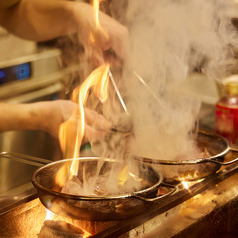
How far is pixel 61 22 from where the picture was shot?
2137 millimetres

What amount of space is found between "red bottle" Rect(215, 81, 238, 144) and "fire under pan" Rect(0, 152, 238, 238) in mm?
492

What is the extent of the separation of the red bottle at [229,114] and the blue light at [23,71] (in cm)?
143

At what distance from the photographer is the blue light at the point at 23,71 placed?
8.63ft

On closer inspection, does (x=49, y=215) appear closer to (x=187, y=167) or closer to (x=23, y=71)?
(x=187, y=167)

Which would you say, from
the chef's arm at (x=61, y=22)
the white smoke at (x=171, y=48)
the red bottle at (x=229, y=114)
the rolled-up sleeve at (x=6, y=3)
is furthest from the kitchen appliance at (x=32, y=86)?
the red bottle at (x=229, y=114)

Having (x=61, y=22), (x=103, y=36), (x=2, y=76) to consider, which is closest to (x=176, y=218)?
(x=103, y=36)

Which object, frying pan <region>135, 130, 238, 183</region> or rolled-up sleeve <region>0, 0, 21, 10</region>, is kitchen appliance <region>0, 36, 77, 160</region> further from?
frying pan <region>135, 130, 238, 183</region>

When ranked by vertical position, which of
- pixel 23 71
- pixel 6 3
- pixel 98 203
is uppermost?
pixel 6 3

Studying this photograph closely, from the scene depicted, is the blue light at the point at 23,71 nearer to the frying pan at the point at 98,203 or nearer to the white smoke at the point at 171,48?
the white smoke at the point at 171,48

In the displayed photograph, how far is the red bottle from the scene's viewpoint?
1874 mm

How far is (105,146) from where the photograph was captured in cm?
152

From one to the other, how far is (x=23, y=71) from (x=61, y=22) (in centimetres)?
68

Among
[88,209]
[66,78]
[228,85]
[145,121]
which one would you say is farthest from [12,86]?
[88,209]

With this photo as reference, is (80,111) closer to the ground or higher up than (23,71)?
higher up
